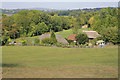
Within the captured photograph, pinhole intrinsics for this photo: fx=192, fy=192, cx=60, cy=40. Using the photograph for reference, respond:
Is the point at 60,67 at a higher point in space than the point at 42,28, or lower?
lower

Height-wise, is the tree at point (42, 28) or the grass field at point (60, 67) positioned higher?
the tree at point (42, 28)

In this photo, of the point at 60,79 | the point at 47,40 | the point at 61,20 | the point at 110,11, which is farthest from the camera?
the point at 61,20

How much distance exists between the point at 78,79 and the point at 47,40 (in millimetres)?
30703

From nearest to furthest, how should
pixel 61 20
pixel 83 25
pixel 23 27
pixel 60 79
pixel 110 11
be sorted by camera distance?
pixel 60 79
pixel 23 27
pixel 110 11
pixel 61 20
pixel 83 25

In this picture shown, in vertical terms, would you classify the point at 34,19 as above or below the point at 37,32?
above

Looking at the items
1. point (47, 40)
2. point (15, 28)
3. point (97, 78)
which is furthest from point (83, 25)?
point (97, 78)

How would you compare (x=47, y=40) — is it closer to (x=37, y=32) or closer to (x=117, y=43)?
(x=117, y=43)

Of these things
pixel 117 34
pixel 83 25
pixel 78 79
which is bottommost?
pixel 78 79

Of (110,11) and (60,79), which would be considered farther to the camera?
(110,11)

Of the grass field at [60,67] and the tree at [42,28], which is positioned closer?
the grass field at [60,67]

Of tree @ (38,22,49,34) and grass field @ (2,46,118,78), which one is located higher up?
tree @ (38,22,49,34)

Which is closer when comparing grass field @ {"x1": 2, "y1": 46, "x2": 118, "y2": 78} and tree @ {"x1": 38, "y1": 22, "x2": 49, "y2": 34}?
grass field @ {"x1": 2, "y1": 46, "x2": 118, "y2": 78}

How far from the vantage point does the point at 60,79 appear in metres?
8.35

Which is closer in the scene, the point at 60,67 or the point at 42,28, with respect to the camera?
the point at 60,67
